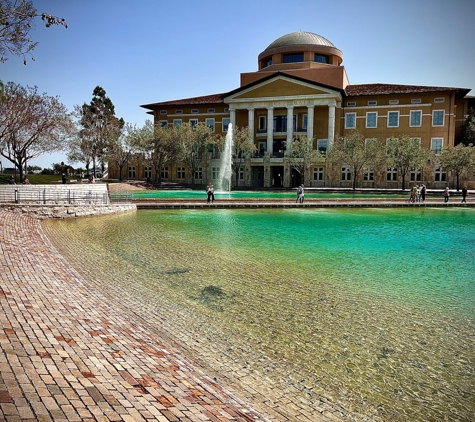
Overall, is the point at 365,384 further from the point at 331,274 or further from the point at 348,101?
the point at 348,101

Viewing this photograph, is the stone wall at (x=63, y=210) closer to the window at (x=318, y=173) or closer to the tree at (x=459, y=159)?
the window at (x=318, y=173)

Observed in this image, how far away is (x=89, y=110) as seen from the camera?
65000 millimetres

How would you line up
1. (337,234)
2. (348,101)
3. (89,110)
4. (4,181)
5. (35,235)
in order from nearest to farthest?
(35,235), (337,234), (4,181), (348,101), (89,110)

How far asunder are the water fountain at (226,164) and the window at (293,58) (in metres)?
15.8

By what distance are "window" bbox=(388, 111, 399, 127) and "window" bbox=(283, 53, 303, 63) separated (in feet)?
53.1

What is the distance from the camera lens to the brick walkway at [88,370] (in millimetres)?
3418

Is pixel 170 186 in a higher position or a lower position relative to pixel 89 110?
lower

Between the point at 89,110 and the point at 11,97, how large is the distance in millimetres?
32277

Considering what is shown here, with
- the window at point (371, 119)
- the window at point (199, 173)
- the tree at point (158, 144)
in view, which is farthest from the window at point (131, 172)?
the window at point (371, 119)

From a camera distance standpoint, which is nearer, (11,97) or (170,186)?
(11,97)

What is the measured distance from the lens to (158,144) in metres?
54.8

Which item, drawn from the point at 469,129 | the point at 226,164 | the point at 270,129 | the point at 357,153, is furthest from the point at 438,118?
the point at 226,164

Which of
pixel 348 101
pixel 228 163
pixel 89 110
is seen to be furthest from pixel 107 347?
pixel 89 110

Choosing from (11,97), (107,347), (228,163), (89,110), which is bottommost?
(107,347)
